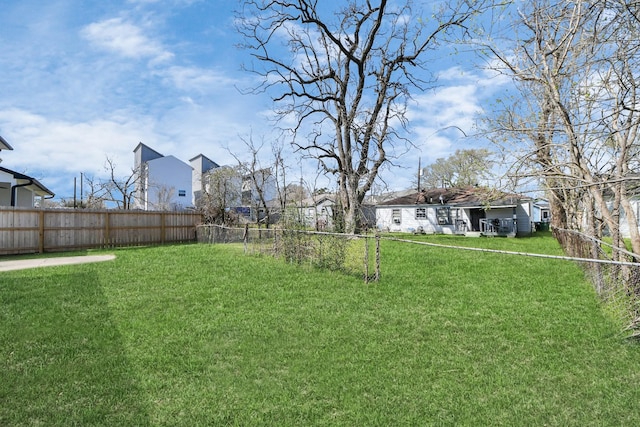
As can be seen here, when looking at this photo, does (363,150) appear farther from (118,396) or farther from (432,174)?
(432,174)

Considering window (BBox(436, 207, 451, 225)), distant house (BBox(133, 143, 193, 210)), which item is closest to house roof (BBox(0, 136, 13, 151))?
distant house (BBox(133, 143, 193, 210))

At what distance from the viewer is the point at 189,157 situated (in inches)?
1537

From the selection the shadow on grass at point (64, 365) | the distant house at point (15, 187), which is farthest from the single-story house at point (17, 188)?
the shadow on grass at point (64, 365)

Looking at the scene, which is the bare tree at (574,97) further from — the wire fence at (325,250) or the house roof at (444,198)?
the house roof at (444,198)

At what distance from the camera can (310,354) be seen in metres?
3.70

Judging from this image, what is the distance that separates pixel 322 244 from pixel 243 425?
18.5 ft

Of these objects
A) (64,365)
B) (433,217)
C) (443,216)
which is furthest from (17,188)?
(443,216)

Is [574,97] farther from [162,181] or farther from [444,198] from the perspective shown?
[162,181]

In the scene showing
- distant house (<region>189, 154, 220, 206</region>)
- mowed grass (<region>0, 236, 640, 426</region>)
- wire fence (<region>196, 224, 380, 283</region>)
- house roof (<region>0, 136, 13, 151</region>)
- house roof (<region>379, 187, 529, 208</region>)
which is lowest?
mowed grass (<region>0, 236, 640, 426</region>)

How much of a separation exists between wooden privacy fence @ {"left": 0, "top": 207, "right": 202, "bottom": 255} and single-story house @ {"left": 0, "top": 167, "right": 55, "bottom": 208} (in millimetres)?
2990

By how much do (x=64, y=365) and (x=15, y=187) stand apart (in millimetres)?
17053

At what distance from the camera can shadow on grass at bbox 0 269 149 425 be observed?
2.65 meters

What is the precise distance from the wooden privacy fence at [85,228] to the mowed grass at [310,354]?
819 cm

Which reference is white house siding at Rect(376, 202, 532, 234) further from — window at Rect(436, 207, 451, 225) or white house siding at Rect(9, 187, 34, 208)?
white house siding at Rect(9, 187, 34, 208)
